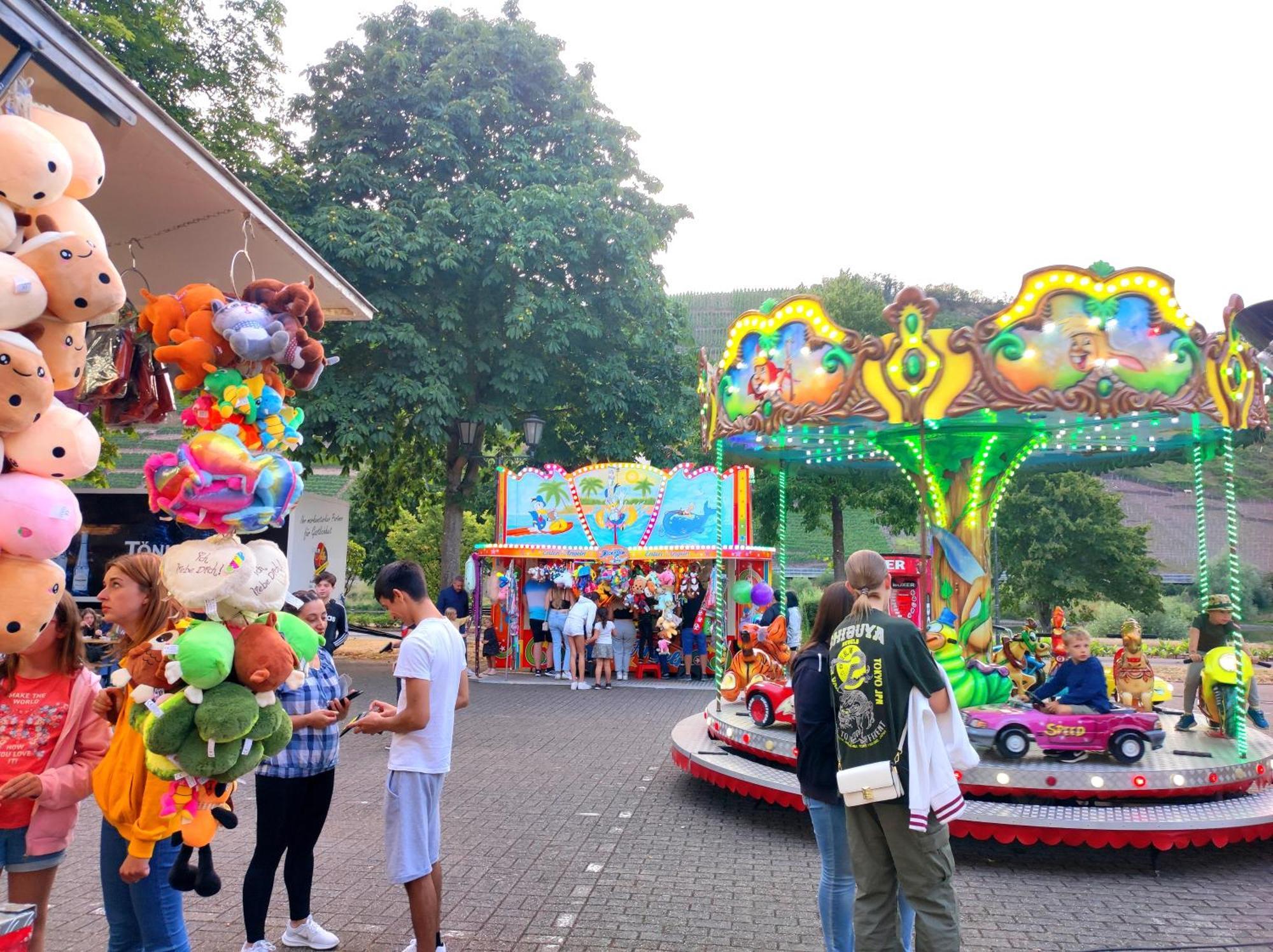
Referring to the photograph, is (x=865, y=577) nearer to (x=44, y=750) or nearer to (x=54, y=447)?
(x=54, y=447)

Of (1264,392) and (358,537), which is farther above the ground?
(1264,392)

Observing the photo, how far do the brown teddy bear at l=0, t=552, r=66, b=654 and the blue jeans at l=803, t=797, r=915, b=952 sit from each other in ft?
10.2

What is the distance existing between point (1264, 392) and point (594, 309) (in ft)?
39.2

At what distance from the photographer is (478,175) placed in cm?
1697

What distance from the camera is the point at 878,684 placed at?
3707 mm

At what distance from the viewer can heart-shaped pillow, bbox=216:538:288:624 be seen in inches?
117

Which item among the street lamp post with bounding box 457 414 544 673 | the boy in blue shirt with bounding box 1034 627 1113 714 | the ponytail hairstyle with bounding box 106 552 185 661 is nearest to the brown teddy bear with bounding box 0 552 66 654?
the ponytail hairstyle with bounding box 106 552 185 661

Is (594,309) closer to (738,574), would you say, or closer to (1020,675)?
(738,574)

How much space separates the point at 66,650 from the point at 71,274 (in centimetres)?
162

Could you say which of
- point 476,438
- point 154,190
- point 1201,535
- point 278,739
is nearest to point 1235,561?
point 1201,535

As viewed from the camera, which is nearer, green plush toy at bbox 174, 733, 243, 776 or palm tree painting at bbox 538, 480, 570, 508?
green plush toy at bbox 174, 733, 243, 776

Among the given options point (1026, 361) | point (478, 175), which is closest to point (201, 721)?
point (1026, 361)

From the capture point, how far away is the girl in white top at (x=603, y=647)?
1473 cm

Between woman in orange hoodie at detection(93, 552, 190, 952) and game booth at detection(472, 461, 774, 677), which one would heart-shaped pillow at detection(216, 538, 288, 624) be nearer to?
woman in orange hoodie at detection(93, 552, 190, 952)
